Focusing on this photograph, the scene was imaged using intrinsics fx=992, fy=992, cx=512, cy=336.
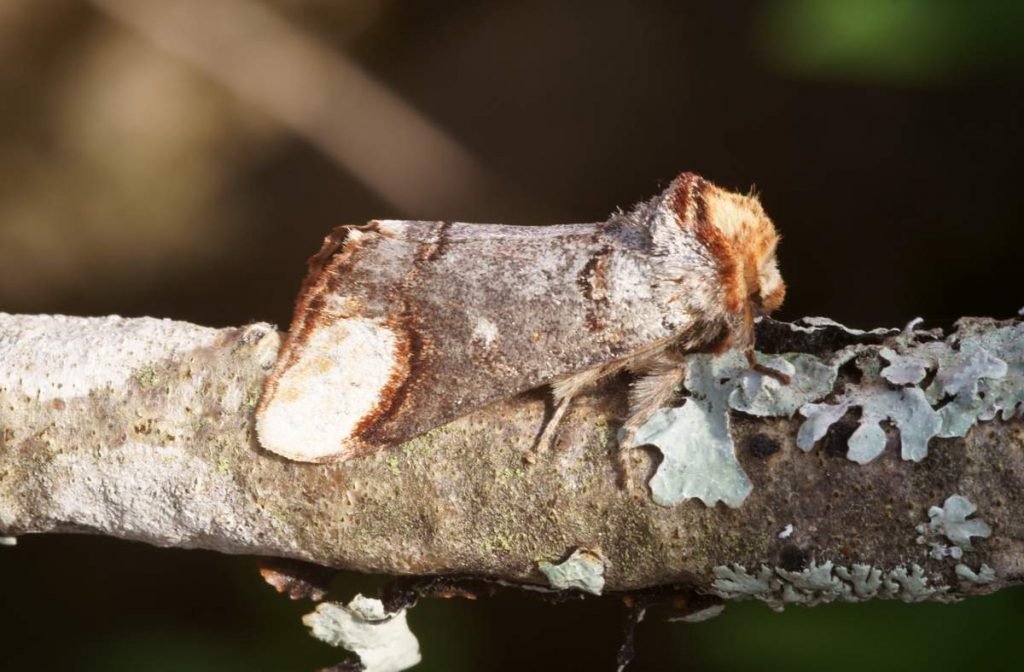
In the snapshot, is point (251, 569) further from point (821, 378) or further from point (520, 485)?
point (821, 378)

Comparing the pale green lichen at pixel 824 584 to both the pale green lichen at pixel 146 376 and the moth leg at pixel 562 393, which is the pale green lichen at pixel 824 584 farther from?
the pale green lichen at pixel 146 376

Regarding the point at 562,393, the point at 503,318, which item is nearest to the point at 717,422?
the point at 562,393

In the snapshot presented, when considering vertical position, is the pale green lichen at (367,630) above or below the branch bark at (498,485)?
below

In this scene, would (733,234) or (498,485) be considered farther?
(733,234)

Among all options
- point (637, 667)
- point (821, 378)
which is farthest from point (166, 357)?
point (637, 667)

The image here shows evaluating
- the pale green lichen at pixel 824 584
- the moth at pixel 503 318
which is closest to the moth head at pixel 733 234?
the moth at pixel 503 318

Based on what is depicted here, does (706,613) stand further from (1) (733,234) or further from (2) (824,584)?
(1) (733,234)

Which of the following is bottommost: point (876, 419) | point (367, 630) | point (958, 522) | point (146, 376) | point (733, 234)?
point (367, 630)
